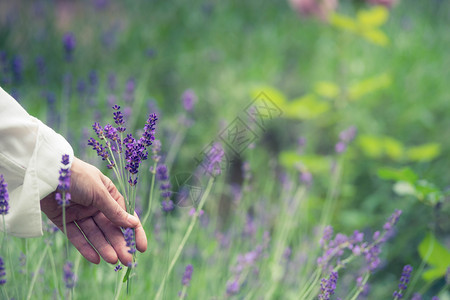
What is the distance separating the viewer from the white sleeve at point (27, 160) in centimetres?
101

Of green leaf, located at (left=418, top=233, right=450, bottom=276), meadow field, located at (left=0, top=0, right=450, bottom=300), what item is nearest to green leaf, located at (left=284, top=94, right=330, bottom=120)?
meadow field, located at (left=0, top=0, right=450, bottom=300)

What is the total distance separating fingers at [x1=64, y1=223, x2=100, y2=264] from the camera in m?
1.12

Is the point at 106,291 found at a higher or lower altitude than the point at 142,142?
lower

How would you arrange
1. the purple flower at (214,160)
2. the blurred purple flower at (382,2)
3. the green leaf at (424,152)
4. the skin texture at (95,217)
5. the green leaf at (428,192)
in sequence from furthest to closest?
the blurred purple flower at (382,2) → the green leaf at (424,152) → the green leaf at (428,192) → the purple flower at (214,160) → the skin texture at (95,217)

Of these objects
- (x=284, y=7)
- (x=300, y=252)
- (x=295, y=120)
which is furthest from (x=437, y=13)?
(x=300, y=252)

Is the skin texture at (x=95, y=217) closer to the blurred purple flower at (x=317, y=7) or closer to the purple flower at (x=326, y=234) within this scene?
the purple flower at (x=326, y=234)

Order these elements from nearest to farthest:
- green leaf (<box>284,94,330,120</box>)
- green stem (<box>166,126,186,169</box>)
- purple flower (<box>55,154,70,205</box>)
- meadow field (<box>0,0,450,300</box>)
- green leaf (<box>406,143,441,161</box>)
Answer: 1. purple flower (<box>55,154,70,205</box>)
2. meadow field (<box>0,0,450,300</box>)
3. green stem (<box>166,126,186,169</box>)
4. green leaf (<box>406,143,441,161</box>)
5. green leaf (<box>284,94,330,120</box>)

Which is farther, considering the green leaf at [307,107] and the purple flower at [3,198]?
the green leaf at [307,107]

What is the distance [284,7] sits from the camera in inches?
219

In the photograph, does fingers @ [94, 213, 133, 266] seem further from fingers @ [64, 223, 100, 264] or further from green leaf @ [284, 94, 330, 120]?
green leaf @ [284, 94, 330, 120]

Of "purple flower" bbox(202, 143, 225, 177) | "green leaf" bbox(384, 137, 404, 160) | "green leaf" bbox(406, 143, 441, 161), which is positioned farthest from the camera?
"green leaf" bbox(384, 137, 404, 160)

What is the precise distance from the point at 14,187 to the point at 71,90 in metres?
2.02

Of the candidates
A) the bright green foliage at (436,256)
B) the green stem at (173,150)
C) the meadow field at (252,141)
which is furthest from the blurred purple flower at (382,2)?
the bright green foliage at (436,256)

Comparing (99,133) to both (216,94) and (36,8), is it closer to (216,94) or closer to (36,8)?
(216,94)
